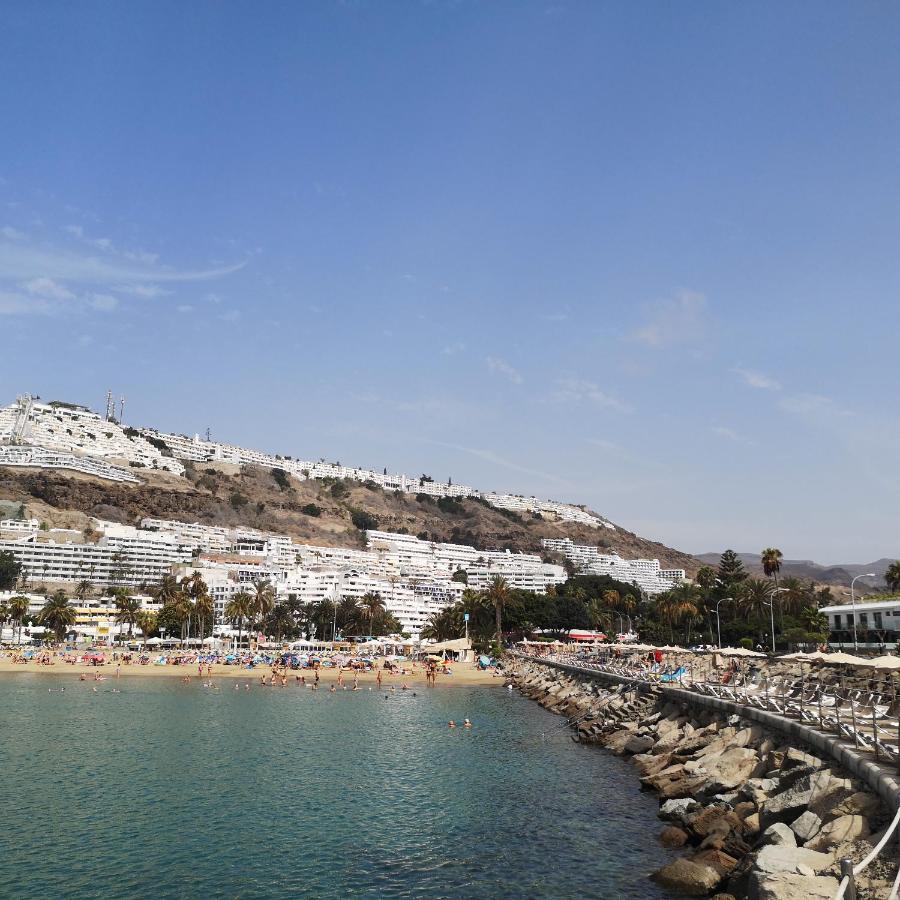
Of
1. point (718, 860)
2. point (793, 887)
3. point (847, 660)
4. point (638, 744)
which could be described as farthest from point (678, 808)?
point (847, 660)

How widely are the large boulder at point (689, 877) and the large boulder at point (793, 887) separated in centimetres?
357

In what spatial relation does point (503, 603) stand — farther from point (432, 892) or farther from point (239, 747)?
point (432, 892)

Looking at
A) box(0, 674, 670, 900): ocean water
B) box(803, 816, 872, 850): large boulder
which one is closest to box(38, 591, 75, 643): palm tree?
box(0, 674, 670, 900): ocean water

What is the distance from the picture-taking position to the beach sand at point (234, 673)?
247 ft

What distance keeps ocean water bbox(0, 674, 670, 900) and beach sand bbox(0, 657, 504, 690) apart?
106ft

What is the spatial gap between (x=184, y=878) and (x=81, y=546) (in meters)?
164

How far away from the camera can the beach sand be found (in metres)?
75.2

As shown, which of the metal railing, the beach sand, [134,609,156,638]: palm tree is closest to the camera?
the metal railing

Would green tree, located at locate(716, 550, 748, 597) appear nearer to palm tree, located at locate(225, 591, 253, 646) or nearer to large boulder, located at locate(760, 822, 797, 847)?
palm tree, located at locate(225, 591, 253, 646)

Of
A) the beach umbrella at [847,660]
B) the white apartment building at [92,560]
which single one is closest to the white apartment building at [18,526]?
the white apartment building at [92,560]

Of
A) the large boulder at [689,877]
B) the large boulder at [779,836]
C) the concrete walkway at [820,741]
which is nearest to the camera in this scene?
the concrete walkway at [820,741]

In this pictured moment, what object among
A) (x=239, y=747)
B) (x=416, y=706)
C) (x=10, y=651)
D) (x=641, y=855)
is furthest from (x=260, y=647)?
(x=641, y=855)

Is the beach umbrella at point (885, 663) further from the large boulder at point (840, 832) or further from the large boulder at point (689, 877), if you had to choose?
the large boulder at point (840, 832)

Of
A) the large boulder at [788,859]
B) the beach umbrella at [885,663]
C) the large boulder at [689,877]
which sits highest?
the beach umbrella at [885,663]
